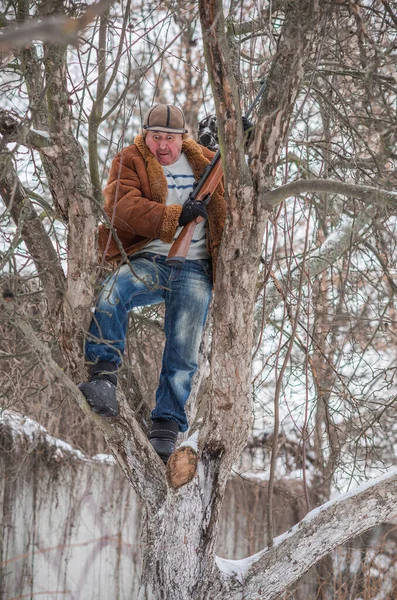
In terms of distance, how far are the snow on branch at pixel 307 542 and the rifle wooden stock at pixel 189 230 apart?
1.19m

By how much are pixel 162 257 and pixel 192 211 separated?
0.93ft

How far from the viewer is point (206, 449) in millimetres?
2967

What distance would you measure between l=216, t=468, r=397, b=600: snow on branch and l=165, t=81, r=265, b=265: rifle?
47.0 inches

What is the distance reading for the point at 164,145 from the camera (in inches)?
132

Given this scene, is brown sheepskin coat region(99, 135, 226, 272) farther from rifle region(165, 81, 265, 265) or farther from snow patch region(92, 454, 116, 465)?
snow patch region(92, 454, 116, 465)

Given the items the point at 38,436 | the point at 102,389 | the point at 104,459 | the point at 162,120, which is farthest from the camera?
the point at 104,459

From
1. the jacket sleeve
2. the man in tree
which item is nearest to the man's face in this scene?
the man in tree

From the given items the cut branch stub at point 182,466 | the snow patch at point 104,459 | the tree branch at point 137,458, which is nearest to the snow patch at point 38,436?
the snow patch at point 104,459

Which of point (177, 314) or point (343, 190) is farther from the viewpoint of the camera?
point (177, 314)

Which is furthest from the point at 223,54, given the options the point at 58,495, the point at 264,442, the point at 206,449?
the point at 264,442

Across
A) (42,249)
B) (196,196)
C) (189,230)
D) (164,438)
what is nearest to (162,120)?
(196,196)

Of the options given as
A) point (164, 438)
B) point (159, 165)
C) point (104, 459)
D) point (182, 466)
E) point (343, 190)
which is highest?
point (159, 165)

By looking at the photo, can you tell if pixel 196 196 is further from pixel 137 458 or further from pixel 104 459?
pixel 104 459

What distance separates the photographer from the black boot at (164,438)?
10.2 ft
